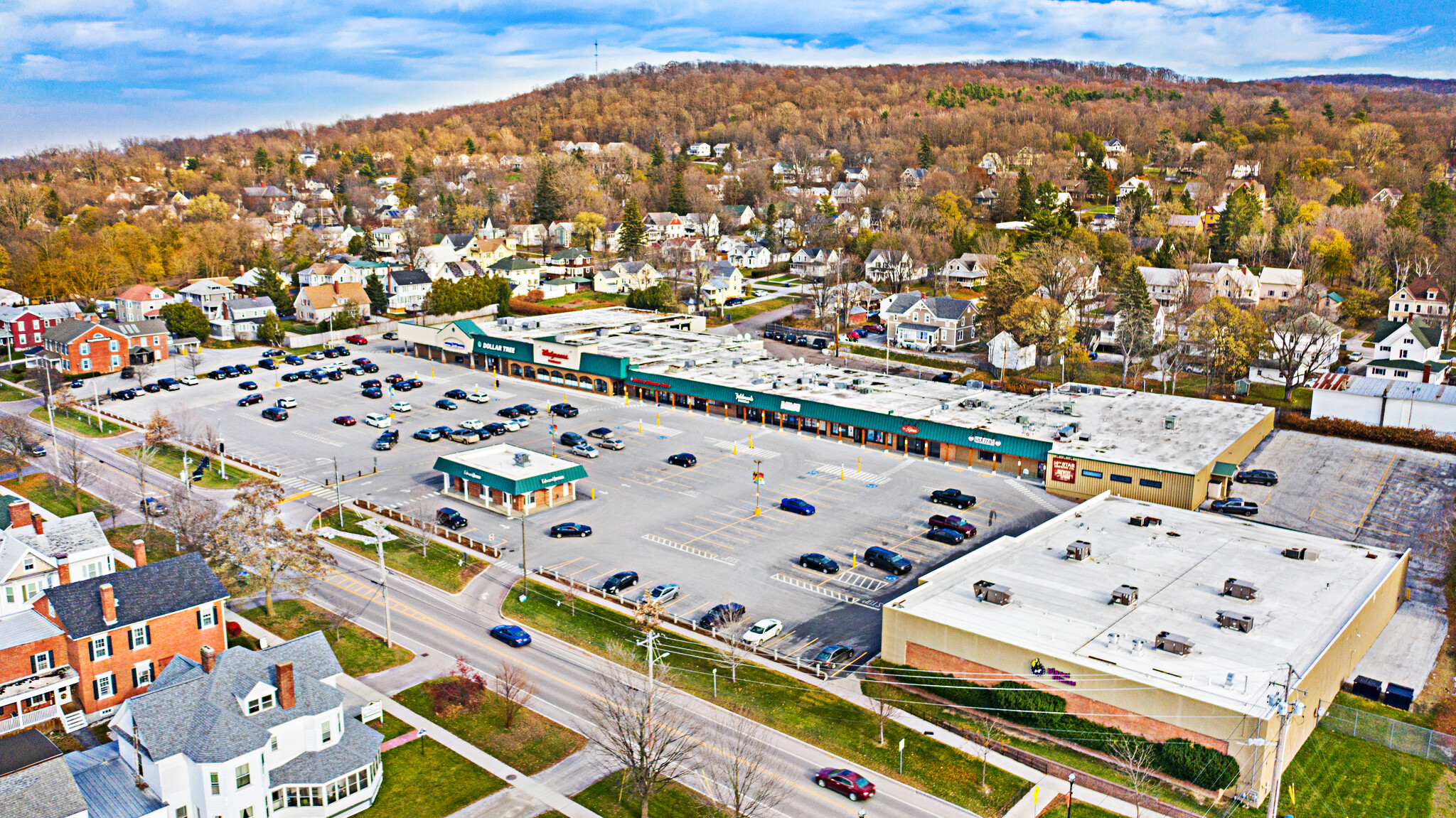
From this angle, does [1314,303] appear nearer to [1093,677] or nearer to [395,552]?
[1093,677]

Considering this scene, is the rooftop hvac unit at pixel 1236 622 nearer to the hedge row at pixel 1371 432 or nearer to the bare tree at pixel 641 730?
the bare tree at pixel 641 730

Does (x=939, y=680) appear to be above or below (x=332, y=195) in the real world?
below

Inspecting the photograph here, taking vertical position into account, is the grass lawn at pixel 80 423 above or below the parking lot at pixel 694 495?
above

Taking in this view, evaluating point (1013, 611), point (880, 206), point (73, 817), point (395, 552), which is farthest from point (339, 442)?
point (880, 206)

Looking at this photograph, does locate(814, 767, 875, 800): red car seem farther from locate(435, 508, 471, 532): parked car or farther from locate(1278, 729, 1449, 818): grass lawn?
locate(435, 508, 471, 532): parked car

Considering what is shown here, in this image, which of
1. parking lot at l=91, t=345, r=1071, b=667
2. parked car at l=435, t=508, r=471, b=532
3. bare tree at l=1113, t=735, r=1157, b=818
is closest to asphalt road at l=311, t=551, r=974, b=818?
parking lot at l=91, t=345, r=1071, b=667

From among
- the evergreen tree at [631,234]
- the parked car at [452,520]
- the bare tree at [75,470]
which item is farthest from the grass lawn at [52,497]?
the evergreen tree at [631,234]
